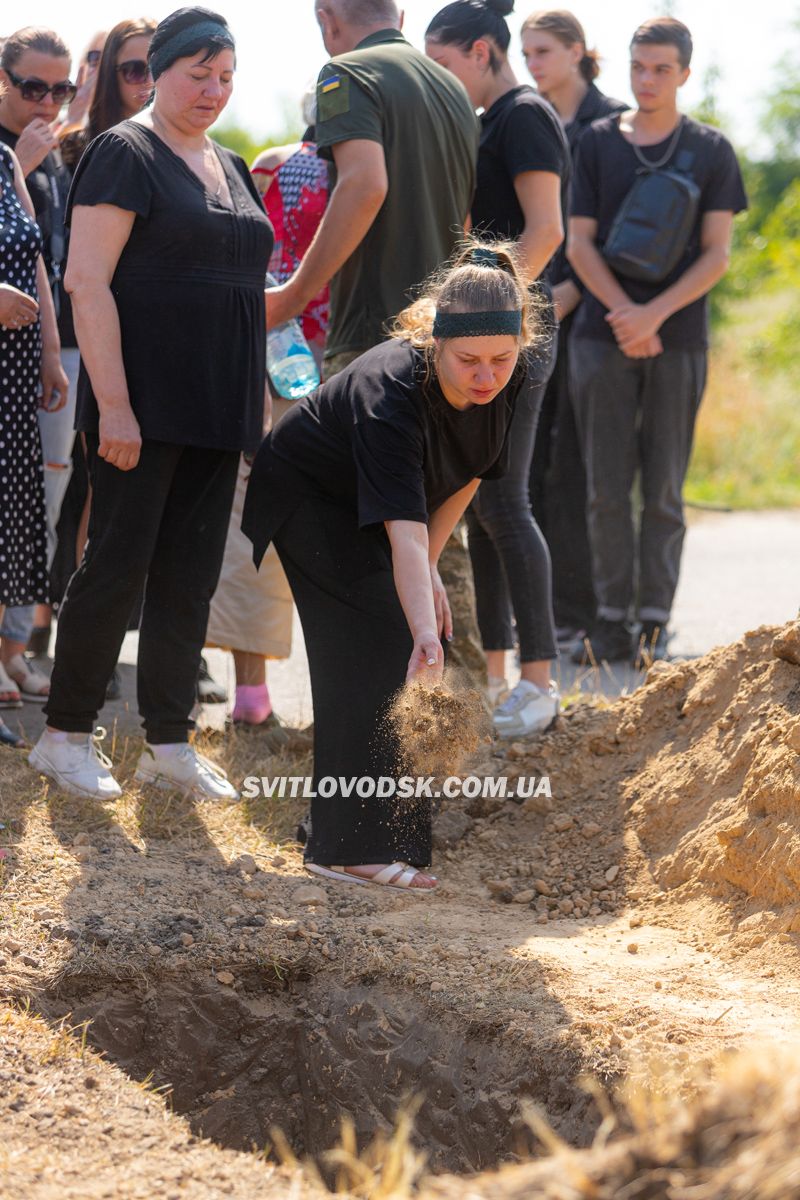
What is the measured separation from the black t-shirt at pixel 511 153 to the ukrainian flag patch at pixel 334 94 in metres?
0.65

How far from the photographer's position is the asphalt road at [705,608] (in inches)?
216

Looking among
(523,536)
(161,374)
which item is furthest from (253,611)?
(161,374)

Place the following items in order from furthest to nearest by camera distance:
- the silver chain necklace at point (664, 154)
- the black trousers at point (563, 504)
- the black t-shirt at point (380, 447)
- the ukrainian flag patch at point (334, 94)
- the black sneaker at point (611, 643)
→ the black trousers at point (563, 504) < the black sneaker at point (611, 643) < the silver chain necklace at point (664, 154) < the ukrainian flag patch at point (334, 94) < the black t-shirt at point (380, 447)

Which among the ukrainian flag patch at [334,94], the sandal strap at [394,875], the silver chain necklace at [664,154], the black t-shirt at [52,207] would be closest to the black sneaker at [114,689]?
the black t-shirt at [52,207]

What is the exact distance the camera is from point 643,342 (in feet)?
19.3

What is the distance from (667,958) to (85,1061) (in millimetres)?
1486

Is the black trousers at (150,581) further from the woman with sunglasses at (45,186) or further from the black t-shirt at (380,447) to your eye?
the woman with sunglasses at (45,186)

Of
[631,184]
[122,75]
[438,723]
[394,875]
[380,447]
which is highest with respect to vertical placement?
[122,75]

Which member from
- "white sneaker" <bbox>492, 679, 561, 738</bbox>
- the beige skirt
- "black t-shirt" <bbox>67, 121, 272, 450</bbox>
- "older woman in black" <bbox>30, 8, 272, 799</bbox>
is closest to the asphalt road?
"white sneaker" <bbox>492, 679, 561, 738</bbox>

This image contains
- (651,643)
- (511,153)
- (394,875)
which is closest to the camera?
(394,875)

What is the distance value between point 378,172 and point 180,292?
30.0 inches

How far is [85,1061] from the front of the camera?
3.17 m

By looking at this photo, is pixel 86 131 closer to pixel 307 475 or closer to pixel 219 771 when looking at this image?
pixel 307 475

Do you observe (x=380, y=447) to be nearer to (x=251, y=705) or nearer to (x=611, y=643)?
(x=251, y=705)
